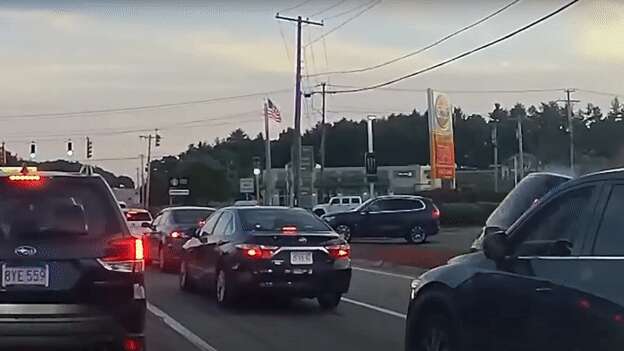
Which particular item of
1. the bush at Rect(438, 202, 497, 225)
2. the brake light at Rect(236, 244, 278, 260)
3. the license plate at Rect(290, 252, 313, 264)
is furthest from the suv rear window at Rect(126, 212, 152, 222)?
the bush at Rect(438, 202, 497, 225)

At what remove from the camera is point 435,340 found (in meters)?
8.57

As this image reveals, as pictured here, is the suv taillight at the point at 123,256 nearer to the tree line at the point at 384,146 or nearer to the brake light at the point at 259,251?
the brake light at the point at 259,251

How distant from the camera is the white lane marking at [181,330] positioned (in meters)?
11.8

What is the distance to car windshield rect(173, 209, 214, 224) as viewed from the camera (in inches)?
941

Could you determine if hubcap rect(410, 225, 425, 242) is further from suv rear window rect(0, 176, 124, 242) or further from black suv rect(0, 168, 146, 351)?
suv rear window rect(0, 176, 124, 242)

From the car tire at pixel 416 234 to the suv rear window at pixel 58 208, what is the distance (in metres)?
30.2

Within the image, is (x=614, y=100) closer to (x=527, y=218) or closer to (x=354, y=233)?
(x=354, y=233)

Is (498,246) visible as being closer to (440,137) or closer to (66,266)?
(66,266)

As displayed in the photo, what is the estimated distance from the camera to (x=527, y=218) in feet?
25.2

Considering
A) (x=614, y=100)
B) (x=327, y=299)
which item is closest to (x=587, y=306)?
(x=327, y=299)

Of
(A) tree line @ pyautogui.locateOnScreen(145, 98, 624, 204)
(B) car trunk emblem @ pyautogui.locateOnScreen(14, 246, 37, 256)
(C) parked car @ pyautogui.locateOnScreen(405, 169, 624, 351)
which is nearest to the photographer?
(C) parked car @ pyautogui.locateOnScreen(405, 169, 624, 351)

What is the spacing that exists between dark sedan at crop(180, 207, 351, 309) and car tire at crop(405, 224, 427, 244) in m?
22.7

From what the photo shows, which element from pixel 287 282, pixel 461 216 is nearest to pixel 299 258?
pixel 287 282

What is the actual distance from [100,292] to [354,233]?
3073 centimetres
